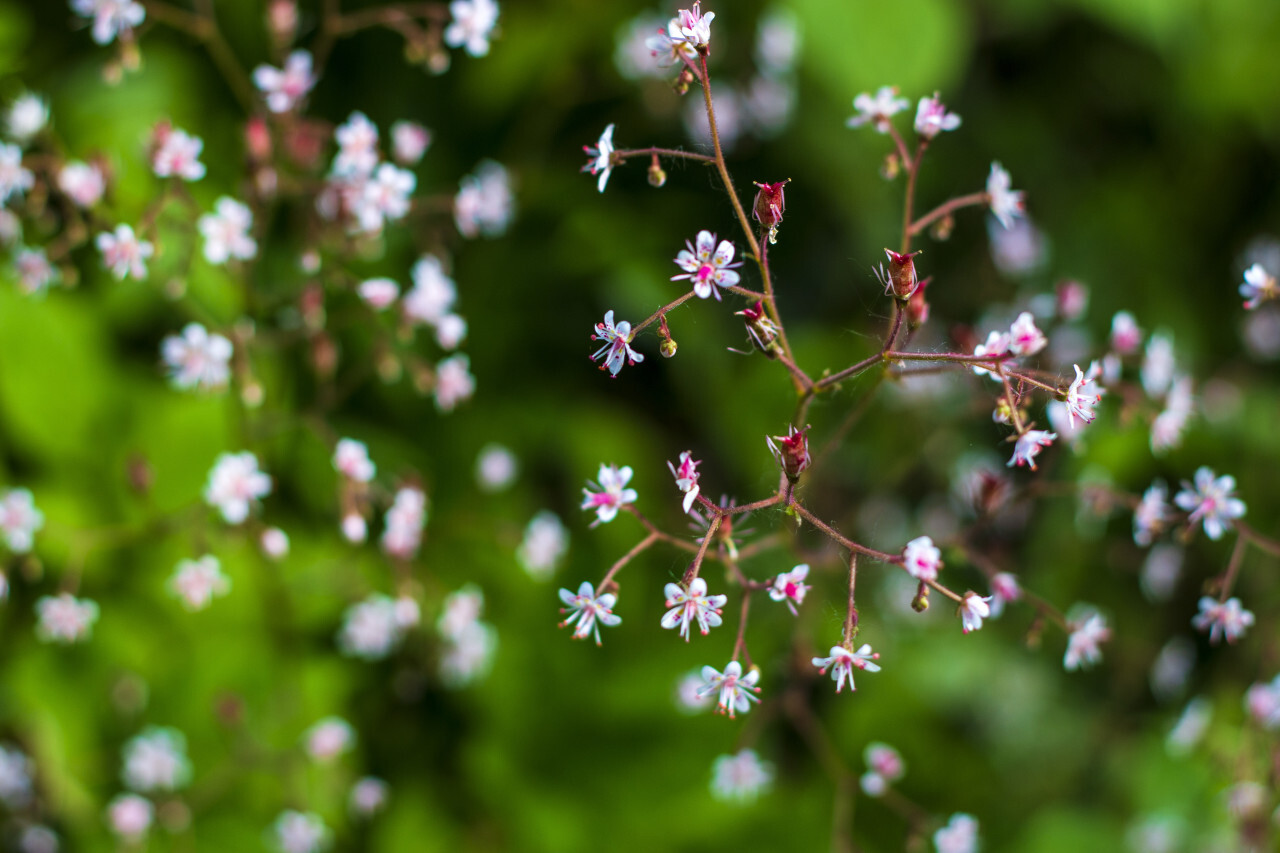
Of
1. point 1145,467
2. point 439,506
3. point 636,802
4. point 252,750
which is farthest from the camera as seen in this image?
point 1145,467

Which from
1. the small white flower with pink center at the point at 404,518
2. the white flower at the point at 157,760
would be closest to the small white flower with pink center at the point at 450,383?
the small white flower with pink center at the point at 404,518

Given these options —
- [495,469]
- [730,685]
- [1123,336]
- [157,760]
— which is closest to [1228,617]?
[1123,336]

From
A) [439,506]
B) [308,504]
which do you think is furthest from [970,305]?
[308,504]

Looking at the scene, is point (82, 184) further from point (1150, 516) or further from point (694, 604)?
point (1150, 516)

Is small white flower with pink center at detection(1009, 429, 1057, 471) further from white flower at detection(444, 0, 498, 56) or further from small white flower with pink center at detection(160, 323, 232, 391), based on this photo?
small white flower with pink center at detection(160, 323, 232, 391)

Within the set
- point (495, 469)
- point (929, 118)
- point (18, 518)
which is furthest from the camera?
point (495, 469)

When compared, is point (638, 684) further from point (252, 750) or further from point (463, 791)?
point (252, 750)

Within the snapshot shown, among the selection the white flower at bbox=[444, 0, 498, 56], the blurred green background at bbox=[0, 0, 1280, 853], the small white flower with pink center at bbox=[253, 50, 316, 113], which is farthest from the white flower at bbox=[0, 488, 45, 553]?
the white flower at bbox=[444, 0, 498, 56]
